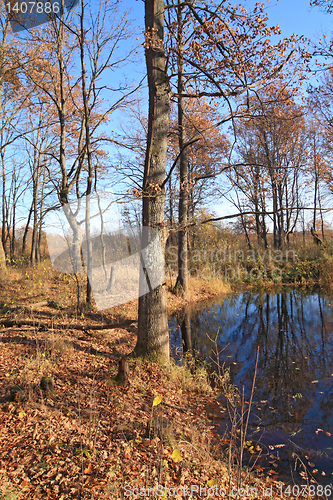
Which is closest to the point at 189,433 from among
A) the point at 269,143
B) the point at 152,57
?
the point at 152,57

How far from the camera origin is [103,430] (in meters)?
3.17

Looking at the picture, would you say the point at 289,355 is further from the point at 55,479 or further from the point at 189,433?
the point at 55,479

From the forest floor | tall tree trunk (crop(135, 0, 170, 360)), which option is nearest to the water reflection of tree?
the forest floor

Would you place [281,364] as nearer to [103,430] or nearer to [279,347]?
[279,347]

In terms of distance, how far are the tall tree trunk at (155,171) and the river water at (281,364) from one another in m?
0.97

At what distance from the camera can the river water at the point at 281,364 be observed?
3504 millimetres

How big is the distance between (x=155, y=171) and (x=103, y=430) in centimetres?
350

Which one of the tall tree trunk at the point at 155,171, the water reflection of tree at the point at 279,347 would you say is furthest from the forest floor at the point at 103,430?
the water reflection of tree at the point at 279,347

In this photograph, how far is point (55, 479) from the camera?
7.91 ft

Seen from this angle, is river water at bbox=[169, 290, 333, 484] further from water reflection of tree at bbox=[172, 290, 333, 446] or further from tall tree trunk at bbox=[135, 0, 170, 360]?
tall tree trunk at bbox=[135, 0, 170, 360]

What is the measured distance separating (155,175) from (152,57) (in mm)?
1853

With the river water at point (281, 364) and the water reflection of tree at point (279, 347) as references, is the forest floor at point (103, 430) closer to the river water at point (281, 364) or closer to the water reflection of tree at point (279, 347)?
the river water at point (281, 364)

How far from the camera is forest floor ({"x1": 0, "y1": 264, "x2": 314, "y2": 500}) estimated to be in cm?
244

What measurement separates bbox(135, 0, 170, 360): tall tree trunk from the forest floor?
44 cm
